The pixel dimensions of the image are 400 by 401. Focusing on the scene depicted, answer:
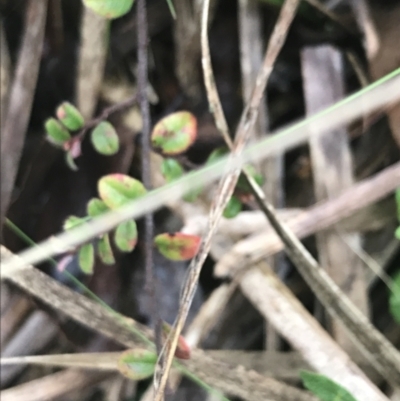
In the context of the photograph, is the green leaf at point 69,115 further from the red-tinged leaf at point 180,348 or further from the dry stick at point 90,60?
the red-tinged leaf at point 180,348

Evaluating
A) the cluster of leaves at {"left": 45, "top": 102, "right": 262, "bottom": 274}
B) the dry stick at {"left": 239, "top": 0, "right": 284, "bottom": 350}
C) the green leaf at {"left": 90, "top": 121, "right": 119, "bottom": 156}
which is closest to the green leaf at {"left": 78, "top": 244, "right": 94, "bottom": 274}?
the cluster of leaves at {"left": 45, "top": 102, "right": 262, "bottom": 274}

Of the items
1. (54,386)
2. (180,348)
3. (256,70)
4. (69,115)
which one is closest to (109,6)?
(69,115)

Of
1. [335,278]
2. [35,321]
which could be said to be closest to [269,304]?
[335,278]

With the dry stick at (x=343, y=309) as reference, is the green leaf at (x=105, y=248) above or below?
above

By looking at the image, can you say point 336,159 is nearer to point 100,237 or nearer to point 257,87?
point 257,87

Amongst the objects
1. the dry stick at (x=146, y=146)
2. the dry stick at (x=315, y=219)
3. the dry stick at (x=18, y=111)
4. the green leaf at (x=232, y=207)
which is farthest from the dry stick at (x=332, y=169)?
the dry stick at (x=18, y=111)

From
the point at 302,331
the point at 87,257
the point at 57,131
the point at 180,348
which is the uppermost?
the point at 57,131

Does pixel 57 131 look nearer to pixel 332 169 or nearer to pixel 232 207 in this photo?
pixel 232 207
